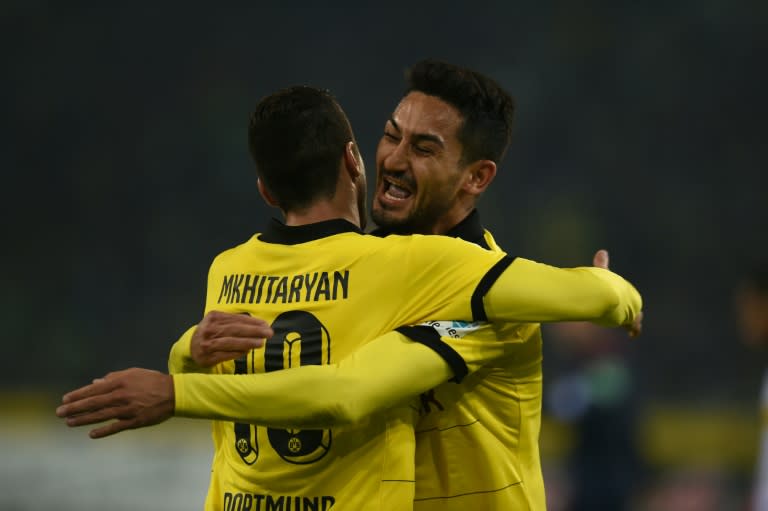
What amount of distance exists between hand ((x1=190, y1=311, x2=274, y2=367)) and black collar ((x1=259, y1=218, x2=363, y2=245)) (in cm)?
22

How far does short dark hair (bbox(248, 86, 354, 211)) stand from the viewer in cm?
246

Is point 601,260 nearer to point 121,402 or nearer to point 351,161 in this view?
point 351,161

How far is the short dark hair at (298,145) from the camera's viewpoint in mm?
2455

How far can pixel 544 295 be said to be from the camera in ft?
7.55

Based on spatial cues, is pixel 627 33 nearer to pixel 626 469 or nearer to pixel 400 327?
pixel 626 469

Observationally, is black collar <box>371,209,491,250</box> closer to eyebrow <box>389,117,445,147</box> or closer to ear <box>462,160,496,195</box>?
ear <box>462,160,496,195</box>

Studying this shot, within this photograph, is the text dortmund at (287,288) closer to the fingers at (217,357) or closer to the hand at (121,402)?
the fingers at (217,357)

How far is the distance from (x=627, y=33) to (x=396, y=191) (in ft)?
27.8

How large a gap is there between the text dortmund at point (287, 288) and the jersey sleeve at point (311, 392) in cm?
18

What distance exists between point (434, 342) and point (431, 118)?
69 cm

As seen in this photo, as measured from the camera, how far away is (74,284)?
9031 mm

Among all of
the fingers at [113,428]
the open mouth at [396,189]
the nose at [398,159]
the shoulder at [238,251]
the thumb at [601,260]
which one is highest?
the nose at [398,159]

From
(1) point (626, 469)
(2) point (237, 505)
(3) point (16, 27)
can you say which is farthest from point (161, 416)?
(3) point (16, 27)

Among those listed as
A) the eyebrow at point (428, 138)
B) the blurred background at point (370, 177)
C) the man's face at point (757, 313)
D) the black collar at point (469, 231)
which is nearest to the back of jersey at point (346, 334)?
the black collar at point (469, 231)
